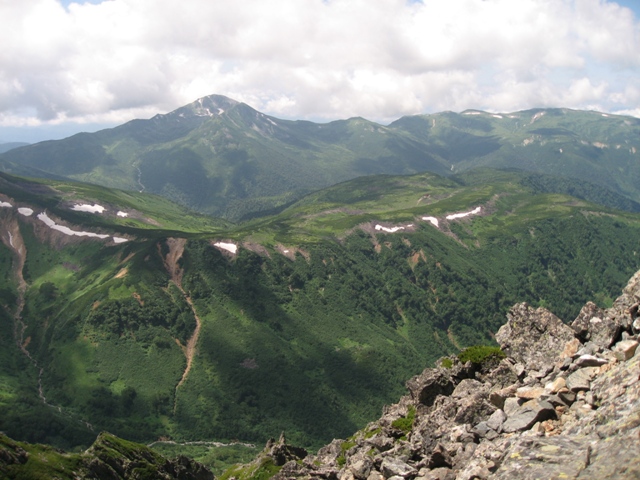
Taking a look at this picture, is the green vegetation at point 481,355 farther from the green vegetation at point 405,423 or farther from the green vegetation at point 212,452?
the green vegetation at point 212,452

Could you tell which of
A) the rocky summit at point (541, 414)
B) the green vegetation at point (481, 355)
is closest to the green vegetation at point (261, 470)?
the rocky summit at point (541, 414)

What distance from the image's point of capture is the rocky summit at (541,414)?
1962cm

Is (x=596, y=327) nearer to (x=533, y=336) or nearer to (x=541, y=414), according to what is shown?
(x=541, y=414)

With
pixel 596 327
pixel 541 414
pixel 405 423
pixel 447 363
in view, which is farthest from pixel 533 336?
pixel 447 363

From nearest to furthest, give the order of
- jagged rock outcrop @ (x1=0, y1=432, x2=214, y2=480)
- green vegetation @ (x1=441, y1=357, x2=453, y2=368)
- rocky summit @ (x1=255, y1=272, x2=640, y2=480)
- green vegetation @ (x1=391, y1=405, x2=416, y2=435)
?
rocky summit @ (x1=255, y1=272, x2=640, y2=480)
green vegetation @ (x1=391, y1=405, x2=416, y2=435)
green vegetation @ (x1=441, y1=357, x2=453, y2=368)
jagged rock outcrop @ (x1=0, y1=432, x2=214, y2=480)

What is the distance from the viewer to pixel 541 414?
2411 cm

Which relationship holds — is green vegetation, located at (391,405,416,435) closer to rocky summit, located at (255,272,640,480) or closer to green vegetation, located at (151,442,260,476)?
rocky summit, located at (255,272,640,480)

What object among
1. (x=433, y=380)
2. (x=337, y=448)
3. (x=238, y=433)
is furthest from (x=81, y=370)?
(x=433, y=380)

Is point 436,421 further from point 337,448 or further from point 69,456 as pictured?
point 69,456

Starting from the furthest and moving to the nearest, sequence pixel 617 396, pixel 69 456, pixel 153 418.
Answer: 1. pixel 153 418
2. pixel 69 456
3. pixel 617 396

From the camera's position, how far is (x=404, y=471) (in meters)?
30.2

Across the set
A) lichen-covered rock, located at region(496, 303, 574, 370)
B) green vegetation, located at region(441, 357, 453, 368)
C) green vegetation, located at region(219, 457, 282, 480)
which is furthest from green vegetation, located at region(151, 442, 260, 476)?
lichen-covered rock, located at region(496, 303, 574, 370)

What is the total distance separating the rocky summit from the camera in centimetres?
1962

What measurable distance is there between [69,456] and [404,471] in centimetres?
7574
